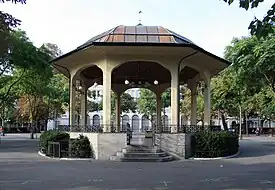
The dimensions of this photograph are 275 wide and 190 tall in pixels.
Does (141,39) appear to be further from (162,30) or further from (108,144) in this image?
(108,144)

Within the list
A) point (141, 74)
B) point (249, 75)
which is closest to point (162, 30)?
point (141, 74)

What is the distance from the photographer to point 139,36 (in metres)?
26.6

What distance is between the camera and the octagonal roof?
25684 millimetres

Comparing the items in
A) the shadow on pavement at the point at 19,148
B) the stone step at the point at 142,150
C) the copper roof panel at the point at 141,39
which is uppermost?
the copper roof panel at the point at 141,39

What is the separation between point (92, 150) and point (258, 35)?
1885cm

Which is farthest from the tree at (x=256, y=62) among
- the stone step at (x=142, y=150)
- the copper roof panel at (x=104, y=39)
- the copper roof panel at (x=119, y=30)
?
the copper roof panel at (x=104, y=39)

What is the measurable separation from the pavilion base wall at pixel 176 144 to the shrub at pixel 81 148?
12.6 ft

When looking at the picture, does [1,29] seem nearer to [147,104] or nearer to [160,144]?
[160,144]

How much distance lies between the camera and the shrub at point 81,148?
1003 inches

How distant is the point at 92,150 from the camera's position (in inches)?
1013

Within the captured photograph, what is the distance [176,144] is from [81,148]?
17.2ft

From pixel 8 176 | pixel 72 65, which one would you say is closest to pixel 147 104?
pixel 72 65

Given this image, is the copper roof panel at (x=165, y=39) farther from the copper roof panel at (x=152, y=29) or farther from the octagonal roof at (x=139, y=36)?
the copper roof panel at (x=152, y=29)

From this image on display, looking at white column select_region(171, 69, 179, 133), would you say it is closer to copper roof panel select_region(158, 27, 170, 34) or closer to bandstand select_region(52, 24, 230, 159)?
bandstand select_region(52, 24, 230, 159)
